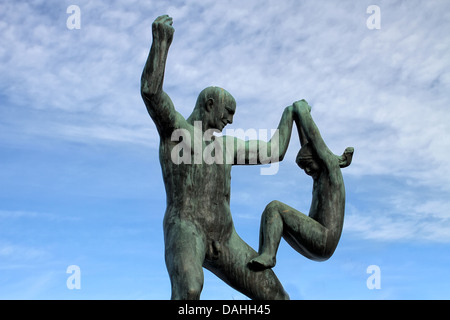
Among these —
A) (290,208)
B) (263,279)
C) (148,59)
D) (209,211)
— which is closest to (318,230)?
(290,208)

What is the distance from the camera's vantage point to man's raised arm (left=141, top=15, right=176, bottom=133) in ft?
17.7

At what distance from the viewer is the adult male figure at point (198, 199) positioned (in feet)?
17.7

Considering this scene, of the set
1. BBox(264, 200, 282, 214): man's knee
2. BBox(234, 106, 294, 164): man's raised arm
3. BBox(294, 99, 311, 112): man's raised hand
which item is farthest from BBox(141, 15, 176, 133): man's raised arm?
BBox(294, 99, 311, 112): man's raised hand

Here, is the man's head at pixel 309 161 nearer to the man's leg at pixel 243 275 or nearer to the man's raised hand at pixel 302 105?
the man's raised hand at pixel 302 105

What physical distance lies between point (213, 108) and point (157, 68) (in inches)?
30.8

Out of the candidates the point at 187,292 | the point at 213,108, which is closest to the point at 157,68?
the point at 213,108

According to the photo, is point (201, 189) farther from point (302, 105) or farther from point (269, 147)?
point (302, 105)

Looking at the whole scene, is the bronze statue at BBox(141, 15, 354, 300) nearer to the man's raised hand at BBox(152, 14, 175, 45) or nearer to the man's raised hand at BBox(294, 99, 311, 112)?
the man's raised hand at BBox(152, 14, 175, 45)

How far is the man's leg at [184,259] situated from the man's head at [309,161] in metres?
1.35

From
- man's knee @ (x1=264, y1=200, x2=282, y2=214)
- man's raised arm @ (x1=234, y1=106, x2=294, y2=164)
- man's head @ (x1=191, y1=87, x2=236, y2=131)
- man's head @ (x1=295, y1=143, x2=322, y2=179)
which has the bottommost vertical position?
man's knee @ (x1=264, y1=200, x2=282, y2=214)
